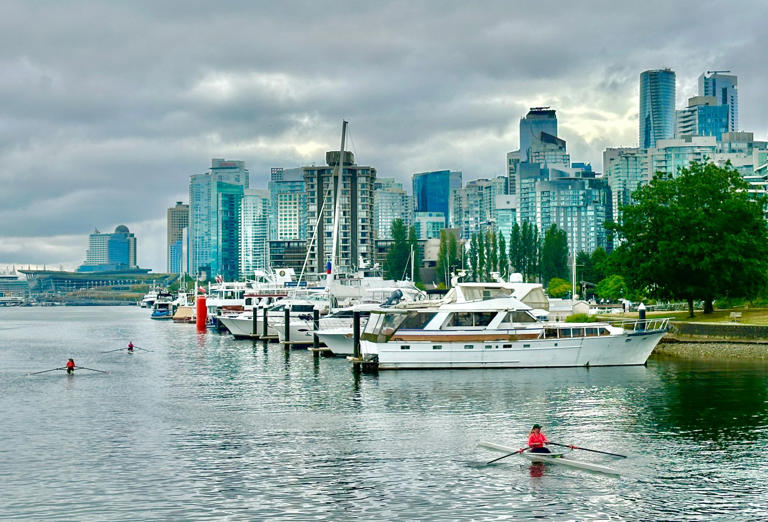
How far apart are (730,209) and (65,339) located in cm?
9347

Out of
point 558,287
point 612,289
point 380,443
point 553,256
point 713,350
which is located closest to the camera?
point 380,443

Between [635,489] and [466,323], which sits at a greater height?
[466,323]

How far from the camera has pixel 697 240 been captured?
84.4 meters

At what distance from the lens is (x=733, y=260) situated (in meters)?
81.9

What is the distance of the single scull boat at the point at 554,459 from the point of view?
115 feet

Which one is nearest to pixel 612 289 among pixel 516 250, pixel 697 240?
pixel 516 250

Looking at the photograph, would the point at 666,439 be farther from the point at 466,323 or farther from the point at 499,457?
the point at 466,323

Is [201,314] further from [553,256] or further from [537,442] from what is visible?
[537,442]

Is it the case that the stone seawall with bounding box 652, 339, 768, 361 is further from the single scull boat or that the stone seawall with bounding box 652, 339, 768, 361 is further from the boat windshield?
the single scull boat

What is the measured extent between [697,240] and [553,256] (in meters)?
102

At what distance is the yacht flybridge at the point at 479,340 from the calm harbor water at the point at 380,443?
1484 millimetres

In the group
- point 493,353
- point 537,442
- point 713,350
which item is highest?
point 493,353

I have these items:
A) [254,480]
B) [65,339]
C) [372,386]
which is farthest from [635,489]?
[65,339]

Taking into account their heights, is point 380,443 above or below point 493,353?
below
